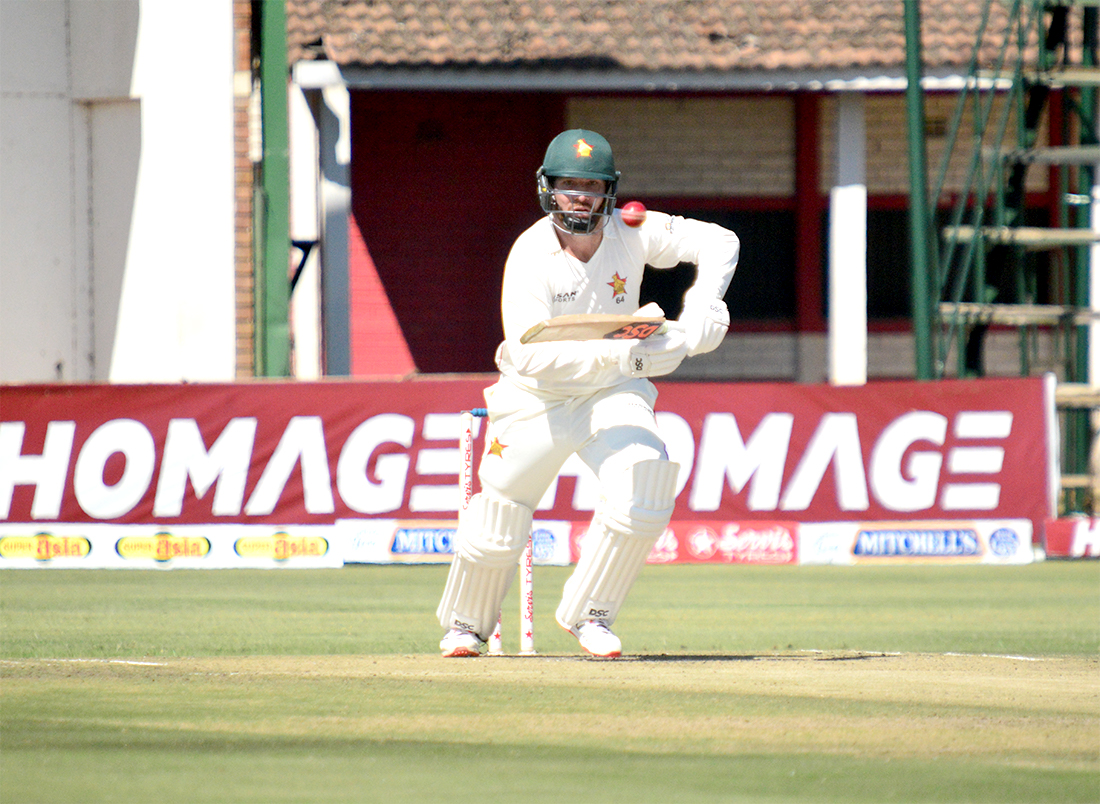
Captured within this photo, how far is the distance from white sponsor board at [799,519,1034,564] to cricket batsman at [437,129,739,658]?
5.99 meters

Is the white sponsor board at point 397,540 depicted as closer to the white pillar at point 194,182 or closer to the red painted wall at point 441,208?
the white pillar at point 194,182

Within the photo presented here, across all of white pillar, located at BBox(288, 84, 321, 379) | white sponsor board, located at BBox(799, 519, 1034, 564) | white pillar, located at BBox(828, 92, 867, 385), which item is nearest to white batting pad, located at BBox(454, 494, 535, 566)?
white sponsor board, located at BBox(799, 519, 1034, 564)

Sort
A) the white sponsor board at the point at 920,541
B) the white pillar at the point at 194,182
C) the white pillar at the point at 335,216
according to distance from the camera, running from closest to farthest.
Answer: the white sponsor board at the point at 920,541
the white pillar at the point at 194,182
the white pillar at the point at 335,216

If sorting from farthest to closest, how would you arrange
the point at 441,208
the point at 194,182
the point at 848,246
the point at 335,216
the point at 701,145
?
the point at 701,145 < the point at 441,208 < the point at 848,246 < the point at 335,216 < the point at 194,182

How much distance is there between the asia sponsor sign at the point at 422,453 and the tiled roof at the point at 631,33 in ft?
18.2

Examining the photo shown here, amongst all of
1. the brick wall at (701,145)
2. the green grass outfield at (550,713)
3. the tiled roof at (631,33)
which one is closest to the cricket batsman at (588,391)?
the green grass outfield at (550,713)

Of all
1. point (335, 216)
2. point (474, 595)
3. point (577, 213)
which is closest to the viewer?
point (577, 213)

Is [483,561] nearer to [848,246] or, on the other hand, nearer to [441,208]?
[848,246]

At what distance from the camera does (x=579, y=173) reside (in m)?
6.01

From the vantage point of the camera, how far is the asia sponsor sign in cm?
1161

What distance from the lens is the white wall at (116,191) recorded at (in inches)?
570

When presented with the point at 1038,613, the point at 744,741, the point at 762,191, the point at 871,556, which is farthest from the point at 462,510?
the point at 762,191

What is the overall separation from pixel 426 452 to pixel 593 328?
6092mm

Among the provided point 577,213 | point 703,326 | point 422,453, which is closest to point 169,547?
point 422,453
